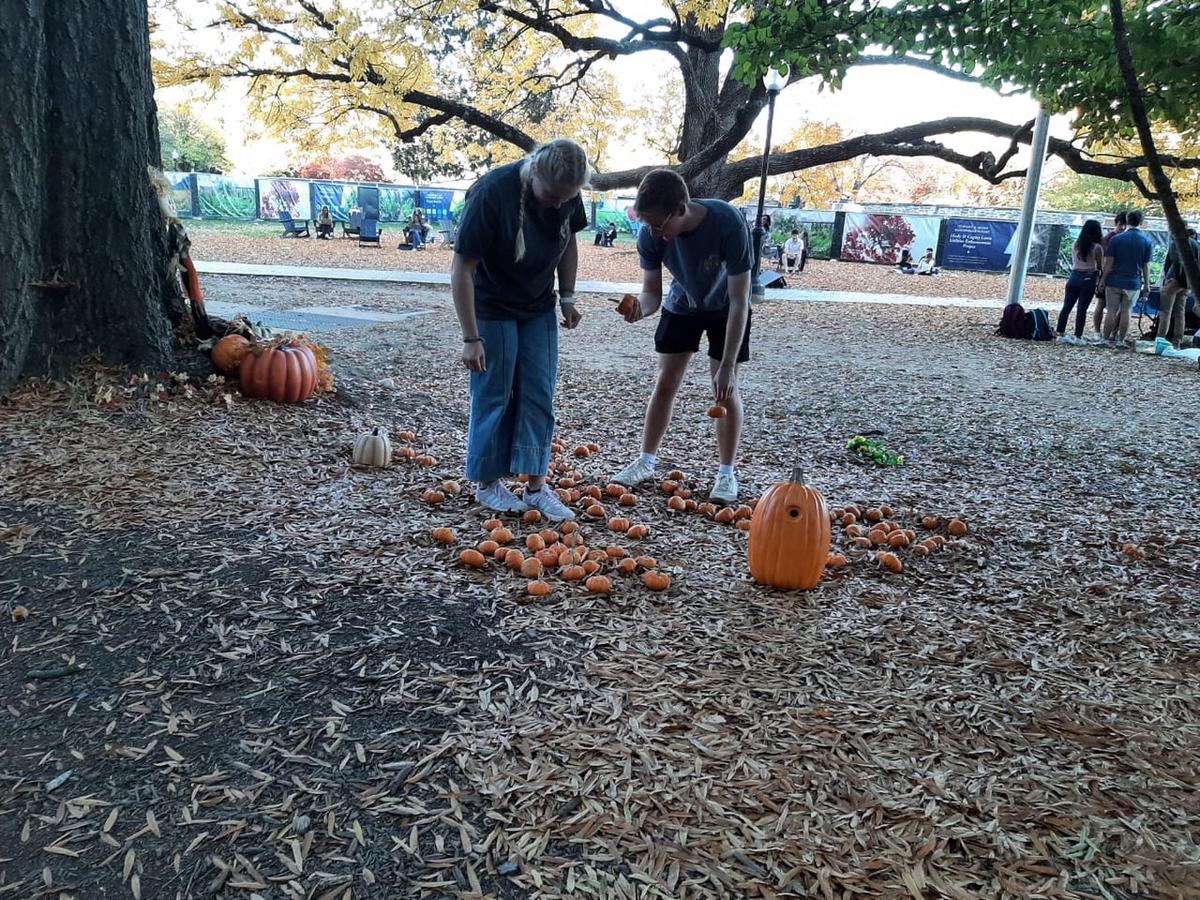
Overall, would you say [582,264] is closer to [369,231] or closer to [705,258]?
[369,231]

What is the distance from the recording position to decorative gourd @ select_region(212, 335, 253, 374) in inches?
220

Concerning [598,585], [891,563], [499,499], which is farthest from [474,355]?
[891,563]

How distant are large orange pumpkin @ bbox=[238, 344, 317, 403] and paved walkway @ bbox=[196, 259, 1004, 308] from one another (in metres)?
12.0

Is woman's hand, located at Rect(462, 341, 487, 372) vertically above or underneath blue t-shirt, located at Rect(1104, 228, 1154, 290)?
underneath

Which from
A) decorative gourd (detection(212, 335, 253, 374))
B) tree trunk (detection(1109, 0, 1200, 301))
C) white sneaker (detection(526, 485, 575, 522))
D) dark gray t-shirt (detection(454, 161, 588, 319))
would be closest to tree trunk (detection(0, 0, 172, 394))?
decorative gourd (detection(212, 335, 253, 374))

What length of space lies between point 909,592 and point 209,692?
279cm

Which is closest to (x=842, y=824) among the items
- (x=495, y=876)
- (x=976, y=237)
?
(x=495, y=876)

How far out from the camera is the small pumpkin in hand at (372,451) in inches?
188

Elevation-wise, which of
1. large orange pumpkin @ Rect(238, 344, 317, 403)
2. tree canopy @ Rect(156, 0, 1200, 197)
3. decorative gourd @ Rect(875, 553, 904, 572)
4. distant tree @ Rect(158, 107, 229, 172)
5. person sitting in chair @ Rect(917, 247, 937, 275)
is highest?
distant tree @ Rect(158, 107, 229, 172)

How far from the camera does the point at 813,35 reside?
3.20m

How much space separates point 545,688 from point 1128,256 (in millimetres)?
12315

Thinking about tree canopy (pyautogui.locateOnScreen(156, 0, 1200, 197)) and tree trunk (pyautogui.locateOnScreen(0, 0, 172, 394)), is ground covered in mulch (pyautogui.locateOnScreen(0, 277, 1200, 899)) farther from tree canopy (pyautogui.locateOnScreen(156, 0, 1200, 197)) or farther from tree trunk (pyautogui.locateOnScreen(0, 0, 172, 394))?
tree canopy (pyautogui.locateOnScreen(156, 0, 1200, 197))

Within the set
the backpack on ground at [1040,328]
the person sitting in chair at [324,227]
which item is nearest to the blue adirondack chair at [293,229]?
the person sitting in chair at [324,227]

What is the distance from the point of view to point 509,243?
371 centimetres
